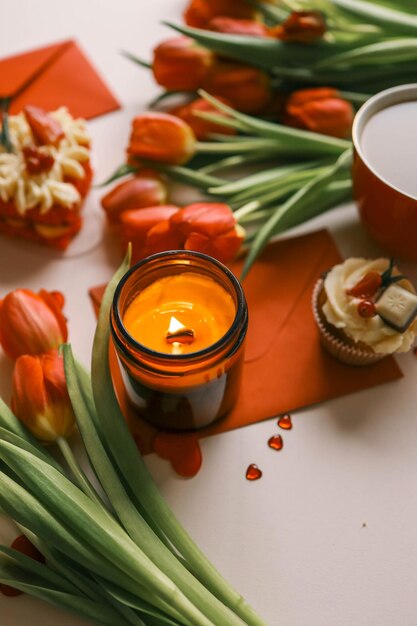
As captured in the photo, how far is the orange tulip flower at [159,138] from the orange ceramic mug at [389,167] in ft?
0.64

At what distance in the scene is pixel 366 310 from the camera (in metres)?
0.62

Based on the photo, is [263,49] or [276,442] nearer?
[276,442]

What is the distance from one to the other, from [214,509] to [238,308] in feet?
0.61

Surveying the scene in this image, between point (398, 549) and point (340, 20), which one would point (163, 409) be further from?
point (340, 20)

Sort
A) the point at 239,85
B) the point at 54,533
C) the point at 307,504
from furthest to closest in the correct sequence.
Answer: the point at 239,85
the point at 307,504
the point at 54,533

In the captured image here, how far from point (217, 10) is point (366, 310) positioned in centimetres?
45

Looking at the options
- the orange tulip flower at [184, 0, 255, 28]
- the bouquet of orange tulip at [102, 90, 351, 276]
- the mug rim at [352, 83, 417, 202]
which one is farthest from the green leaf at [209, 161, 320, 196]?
the orange tulip flower at [184, 0, 255, 28]

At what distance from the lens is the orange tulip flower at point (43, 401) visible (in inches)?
23.2

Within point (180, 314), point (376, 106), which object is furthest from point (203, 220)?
point (376, 106)

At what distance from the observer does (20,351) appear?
0.64 m

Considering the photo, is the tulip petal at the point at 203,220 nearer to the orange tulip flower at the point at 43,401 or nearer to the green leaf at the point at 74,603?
the orange tulip flower at the point at 43,401

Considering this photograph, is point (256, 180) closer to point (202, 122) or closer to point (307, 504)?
point (202, 122)

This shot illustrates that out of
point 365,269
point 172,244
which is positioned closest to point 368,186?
point 365,269

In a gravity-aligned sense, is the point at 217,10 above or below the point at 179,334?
above
